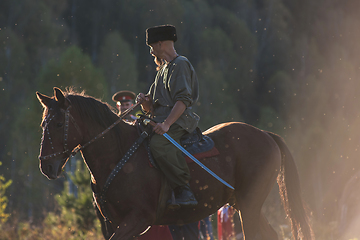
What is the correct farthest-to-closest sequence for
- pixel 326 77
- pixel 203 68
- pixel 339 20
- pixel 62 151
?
pixel 339 20, pixel 326 77, pixel 203 68, pixel 62 151

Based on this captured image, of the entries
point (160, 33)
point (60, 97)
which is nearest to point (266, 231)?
point (160, 33)

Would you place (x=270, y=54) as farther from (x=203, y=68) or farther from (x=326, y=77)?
(x=203, y=68)

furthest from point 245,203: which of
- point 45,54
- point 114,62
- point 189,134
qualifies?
point 45,54

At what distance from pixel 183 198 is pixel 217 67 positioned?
102 feet

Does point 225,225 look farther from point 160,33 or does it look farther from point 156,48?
point 160,33

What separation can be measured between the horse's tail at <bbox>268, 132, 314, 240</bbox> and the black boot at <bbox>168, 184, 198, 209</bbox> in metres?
1.36

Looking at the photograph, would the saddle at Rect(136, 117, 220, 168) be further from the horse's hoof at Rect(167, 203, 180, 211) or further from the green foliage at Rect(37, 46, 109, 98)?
the green foliage at Rect(37, 46, 109, 98)

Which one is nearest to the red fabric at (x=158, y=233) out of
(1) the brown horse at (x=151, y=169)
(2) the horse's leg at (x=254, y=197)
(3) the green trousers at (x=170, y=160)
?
(1) the brown horse at (x=151, y=169)

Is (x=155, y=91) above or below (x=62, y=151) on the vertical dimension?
above

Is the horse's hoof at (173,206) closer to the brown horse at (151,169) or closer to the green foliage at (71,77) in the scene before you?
the brown horse at (151,169)

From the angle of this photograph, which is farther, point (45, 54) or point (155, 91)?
point (45, 54)

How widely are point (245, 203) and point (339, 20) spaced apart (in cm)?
4069

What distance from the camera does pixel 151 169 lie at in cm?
367

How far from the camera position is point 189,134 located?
398 centimetres
